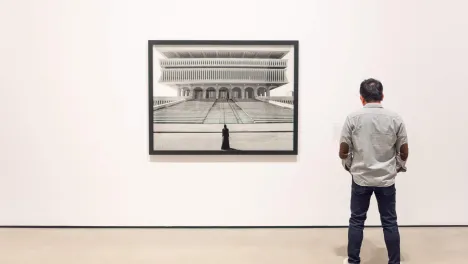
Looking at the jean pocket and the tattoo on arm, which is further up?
the tattoo on arm

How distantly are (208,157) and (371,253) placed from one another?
5.10ft

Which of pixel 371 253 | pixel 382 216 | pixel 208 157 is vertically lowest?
pixel 371 253

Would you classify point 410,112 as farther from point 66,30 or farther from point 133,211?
point 66,30

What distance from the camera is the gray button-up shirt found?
2400 millimetres

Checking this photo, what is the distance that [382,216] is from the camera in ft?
8.19

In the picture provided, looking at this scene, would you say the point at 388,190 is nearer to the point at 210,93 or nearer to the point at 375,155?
the point at 375,155

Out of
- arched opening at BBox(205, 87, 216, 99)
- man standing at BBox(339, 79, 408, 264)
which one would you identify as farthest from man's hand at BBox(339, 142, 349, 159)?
arched opening at BBox(205, 87, 216, 99)

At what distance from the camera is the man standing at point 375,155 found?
240 centimetres

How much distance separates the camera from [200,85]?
3352mm

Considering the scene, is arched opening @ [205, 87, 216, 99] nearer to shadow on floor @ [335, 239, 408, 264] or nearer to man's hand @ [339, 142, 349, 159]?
man's hand @ [339, 142, 349, 159]

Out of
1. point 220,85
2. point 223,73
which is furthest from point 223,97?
point 223,73

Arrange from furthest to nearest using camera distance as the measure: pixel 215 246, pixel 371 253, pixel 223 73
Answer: pixel 223 73 < pixel 215 246 < pixel 371 253

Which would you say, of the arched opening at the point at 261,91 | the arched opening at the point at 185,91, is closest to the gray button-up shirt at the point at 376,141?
the arched opening at the point at 261,91

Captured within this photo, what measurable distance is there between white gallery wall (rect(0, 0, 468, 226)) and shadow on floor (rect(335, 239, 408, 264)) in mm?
475
